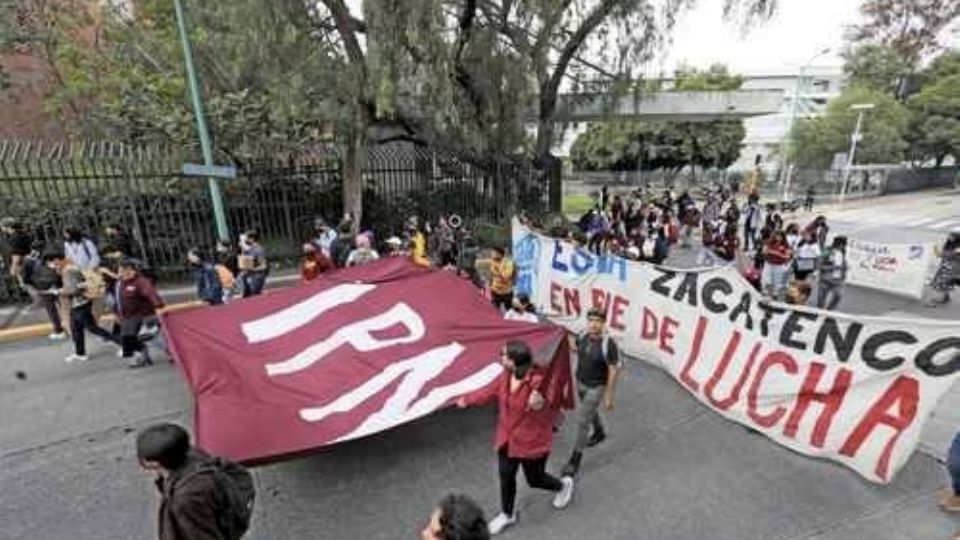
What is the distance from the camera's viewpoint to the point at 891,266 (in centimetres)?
1079

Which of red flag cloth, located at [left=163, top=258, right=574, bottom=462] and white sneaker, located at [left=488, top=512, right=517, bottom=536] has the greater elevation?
red flag cloth, located at [left=163, top=258, right=574, bottom=462]

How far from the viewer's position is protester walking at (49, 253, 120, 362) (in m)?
6.76

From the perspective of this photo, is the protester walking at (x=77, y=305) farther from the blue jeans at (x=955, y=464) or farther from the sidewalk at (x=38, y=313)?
the blue jeans at (x=955, y=464)

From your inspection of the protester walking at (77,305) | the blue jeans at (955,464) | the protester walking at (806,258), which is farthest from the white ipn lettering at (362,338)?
the protester walking at (806,258)

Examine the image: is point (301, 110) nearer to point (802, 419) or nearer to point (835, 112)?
point (802, 419)

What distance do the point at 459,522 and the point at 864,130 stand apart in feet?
139

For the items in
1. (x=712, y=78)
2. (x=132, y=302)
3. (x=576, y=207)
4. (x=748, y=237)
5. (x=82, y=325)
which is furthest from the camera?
(x=712, y=78)

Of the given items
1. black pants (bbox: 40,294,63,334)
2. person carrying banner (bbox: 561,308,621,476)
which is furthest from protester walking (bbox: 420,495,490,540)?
black pants (bbox: 40,294,63,334)

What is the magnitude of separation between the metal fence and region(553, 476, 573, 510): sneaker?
954cm

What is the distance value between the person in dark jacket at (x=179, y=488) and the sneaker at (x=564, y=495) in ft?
8.52

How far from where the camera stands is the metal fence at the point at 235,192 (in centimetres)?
976

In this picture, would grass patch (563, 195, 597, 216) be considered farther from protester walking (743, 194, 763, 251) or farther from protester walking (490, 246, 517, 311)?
protester walking (490, 246, 517, 311)

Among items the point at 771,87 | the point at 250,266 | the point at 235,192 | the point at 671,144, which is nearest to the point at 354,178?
the point at 235,192

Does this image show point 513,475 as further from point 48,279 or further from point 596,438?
point 48,279
